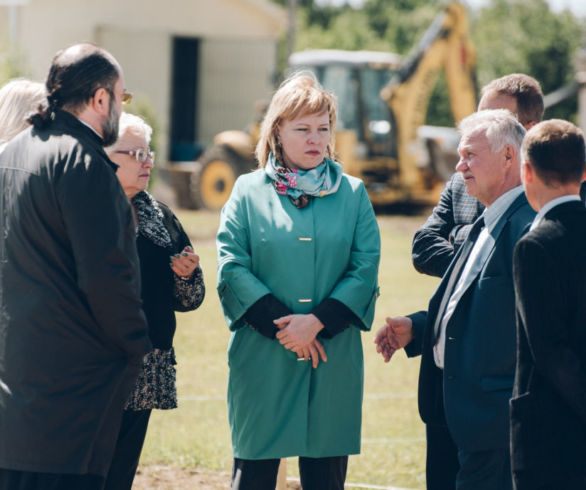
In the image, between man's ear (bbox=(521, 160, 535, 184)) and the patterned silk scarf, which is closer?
man's ear (bbox=(521, 160, 535, 184))

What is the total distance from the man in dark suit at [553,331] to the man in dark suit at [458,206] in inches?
51.3

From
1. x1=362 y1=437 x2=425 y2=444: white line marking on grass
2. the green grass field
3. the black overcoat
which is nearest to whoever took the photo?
the black overcoat

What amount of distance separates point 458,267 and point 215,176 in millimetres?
20209

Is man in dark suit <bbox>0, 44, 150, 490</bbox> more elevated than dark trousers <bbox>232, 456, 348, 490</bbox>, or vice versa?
man in dark suit <bbox>0, 44, 150, 490</bbox>

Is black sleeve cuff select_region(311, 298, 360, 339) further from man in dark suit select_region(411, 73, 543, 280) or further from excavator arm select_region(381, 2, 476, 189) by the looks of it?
excavator arm select_region(381, 2, 476, 189)

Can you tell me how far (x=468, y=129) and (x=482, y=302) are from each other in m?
0.73

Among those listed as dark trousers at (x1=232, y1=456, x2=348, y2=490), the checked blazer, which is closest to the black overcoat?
dark trousers at (x1=232, y1=456, x2=348, y2=490)

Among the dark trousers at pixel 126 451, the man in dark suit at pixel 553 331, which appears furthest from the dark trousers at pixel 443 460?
the dark trousers at pixel 126 451

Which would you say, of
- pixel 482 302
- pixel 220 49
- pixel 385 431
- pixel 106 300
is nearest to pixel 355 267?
pixel 482 302

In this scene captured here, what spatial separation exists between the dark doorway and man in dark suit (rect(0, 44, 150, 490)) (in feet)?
88.7

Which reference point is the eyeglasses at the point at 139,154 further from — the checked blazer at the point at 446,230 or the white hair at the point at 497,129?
the white hair at the point at 497,129

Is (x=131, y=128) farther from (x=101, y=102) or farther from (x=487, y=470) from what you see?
(x=487, y=470)

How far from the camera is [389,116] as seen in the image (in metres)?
24.2

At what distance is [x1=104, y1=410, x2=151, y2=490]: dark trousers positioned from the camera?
14.0 feet
